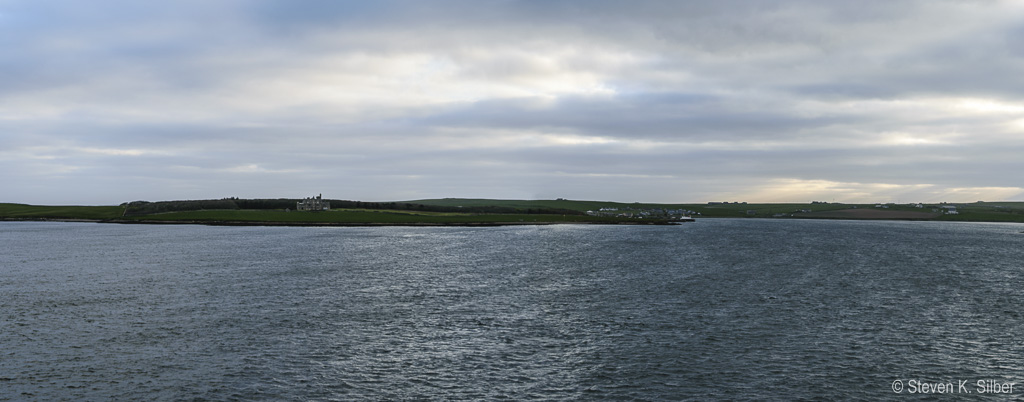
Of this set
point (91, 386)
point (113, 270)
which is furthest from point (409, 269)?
point (91, 386)

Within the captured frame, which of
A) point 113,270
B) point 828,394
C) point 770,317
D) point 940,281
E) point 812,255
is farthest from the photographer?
point 812,255

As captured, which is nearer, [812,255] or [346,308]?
[346,308]

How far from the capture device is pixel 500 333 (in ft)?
116

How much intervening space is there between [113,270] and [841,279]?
262 ft

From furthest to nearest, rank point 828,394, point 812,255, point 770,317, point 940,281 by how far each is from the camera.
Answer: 1. point 812,255
2. point 940,281
3. point 770,317
4. point 828,394

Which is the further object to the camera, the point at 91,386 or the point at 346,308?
the point at 346,308

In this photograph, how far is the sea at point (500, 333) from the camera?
25.2 m

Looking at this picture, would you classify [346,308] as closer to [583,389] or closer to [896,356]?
[583,389]

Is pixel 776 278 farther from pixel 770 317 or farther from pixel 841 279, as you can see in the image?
pixel 770 317

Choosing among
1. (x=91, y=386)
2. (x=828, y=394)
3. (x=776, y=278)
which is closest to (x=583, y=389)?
(x=828, y=394)

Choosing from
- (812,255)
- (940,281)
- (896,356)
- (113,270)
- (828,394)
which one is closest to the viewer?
(828,394)

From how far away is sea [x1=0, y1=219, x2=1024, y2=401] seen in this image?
25.2m

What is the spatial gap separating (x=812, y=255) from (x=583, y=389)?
8488cm

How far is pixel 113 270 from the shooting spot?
67062 mm
